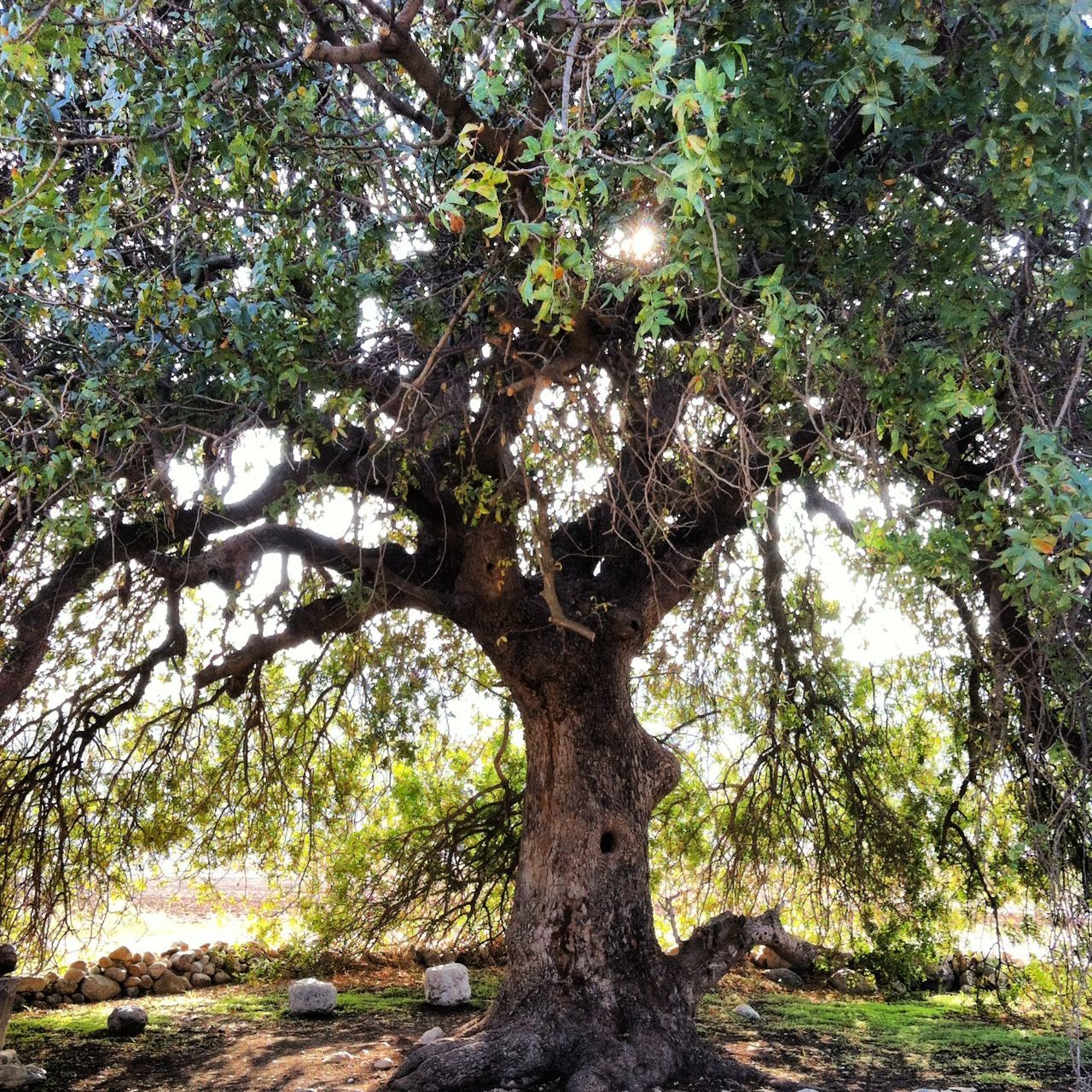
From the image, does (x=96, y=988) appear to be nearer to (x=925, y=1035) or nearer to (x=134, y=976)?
(x=134, y=976)

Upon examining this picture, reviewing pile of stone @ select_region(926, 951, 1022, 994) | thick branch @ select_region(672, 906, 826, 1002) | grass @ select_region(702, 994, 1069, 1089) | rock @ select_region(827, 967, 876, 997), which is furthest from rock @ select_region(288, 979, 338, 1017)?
pile of stone @ select_region(926, 951, 1022, 994)

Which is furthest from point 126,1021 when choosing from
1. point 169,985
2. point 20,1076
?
point 169,985

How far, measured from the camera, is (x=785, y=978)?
9531 millimetres

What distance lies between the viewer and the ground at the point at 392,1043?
551cm

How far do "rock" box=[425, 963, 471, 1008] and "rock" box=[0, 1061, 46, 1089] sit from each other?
286 centimetres

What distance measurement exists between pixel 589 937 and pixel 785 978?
15.7 ft

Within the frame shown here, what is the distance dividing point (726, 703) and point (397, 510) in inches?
127

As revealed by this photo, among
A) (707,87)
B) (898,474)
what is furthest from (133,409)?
(898,474)

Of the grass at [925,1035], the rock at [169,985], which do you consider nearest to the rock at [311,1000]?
the rock at [169,985]

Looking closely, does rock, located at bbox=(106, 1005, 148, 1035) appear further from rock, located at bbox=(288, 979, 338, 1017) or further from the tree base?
the tree base

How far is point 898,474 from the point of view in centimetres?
451

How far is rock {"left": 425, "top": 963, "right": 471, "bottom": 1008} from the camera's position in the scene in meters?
7.57

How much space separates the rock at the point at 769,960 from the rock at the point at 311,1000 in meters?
4.51

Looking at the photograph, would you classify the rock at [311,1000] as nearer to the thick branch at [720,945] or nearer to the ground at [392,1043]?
the ground at [392,1043]
